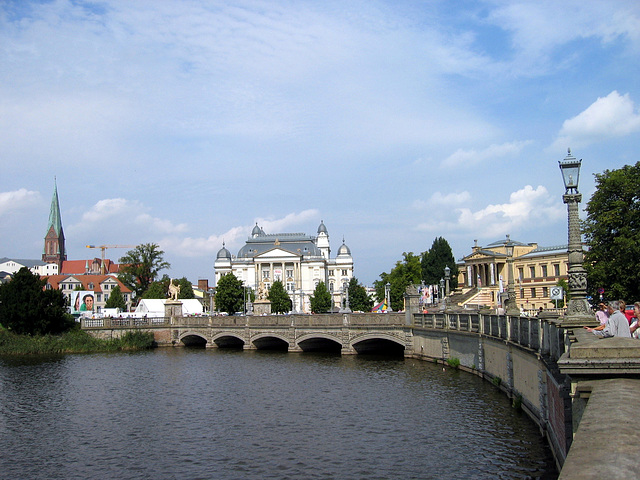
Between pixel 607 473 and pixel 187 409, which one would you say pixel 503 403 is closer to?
pixel 187 409

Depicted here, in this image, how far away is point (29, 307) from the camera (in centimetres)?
6272

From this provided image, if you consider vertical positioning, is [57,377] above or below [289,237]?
below

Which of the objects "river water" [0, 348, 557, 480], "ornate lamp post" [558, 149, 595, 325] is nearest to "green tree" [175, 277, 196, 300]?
"river water" [0, 348, 557, 480]

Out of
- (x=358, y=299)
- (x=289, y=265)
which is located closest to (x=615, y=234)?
(x=358, y=299)

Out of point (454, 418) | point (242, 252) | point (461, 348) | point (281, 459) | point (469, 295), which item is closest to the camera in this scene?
point (281, 459)

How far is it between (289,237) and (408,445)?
144m

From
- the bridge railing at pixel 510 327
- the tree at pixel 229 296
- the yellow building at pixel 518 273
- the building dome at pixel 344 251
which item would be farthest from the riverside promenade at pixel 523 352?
the building dome at pixel 344 251

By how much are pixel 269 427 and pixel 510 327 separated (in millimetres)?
10844

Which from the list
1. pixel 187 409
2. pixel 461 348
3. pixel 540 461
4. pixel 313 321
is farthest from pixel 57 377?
pixel 540 461

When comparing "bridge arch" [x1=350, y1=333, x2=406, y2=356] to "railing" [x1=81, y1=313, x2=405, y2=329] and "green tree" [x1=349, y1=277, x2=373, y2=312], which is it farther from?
"green tree" [x1=349, y1=277, x2=373, y2=312]

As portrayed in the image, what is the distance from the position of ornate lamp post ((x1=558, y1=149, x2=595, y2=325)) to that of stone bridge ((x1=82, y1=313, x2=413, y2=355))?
1204 inches

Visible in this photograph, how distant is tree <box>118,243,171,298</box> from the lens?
11019 cm

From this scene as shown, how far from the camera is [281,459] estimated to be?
1948cm

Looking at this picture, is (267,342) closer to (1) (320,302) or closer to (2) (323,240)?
(1) (320,302)
